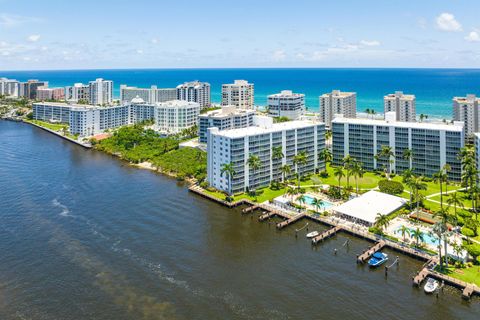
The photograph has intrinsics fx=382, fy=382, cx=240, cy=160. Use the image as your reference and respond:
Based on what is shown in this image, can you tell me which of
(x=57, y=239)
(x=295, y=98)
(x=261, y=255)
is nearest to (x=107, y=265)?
(x=57, y=239)

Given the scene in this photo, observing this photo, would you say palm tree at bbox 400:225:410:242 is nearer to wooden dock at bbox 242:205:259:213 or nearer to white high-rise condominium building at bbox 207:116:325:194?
wooden dock at bbox 242:205:259:213

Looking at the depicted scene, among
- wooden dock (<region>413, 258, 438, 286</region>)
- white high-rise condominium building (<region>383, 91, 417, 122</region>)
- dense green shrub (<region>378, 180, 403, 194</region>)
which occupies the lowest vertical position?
wooden dock (<region>413, 258, 438, 286</region>)

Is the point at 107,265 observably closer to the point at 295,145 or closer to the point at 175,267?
the point at 175,267

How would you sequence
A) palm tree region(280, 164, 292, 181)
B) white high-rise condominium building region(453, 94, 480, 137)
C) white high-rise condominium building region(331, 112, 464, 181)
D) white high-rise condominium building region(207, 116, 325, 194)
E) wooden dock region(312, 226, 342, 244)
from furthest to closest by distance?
white high-rise condominium building region(453, 94, 480, 137), white high-rise condominium building region(331, 112, 464, 181), white high-rise condominium building region(207, 116, 325, 194), palm tree region(280, 164, 292, 181), wooden dock region(312, 226, 342, 244)

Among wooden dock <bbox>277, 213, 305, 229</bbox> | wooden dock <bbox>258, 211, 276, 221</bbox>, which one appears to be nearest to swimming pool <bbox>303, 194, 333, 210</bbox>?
wooden dock <bbox>277, 213, 305, 229</bbox>

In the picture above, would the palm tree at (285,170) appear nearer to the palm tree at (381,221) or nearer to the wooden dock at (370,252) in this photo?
the palm tree at (381,221)

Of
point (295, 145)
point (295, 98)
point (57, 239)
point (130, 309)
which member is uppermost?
point (295, 98)

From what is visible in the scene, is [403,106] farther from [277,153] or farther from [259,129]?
[277,153]
